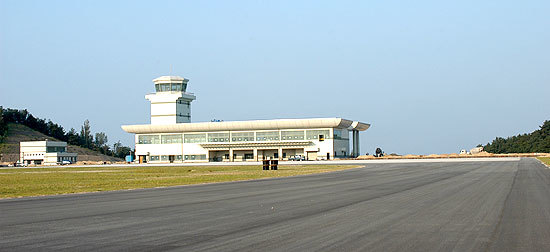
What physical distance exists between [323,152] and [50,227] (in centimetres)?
11699

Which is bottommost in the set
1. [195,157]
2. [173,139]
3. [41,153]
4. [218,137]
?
[195,157]

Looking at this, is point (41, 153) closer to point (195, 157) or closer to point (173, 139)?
point (173, 139)

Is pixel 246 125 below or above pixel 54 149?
above

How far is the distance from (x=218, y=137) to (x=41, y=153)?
52.6 meters

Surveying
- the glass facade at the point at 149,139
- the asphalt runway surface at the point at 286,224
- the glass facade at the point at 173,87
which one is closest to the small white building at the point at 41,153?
the glass facade at the point at 149,139

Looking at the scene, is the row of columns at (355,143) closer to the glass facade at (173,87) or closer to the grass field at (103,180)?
the glass facade at (173,87)

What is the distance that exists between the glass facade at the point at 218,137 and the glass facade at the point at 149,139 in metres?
14.0

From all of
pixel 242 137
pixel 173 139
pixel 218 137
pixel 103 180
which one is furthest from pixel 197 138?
pixel 103 180

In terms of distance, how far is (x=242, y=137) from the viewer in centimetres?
13912

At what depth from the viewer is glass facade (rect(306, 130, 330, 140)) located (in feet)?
431

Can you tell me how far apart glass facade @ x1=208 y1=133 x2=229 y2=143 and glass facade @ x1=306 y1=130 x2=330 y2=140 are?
20.8 m

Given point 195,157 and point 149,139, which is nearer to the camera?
point 195,157

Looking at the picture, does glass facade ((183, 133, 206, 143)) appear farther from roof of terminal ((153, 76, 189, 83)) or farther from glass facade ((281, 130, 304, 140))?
glass facade ((281, 130, 304, 140))

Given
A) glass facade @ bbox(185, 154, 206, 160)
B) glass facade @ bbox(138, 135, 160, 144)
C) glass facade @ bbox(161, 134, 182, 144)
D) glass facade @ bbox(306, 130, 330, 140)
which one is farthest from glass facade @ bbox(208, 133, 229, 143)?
glass facade @ bbox(306, 130, 330, 140)
